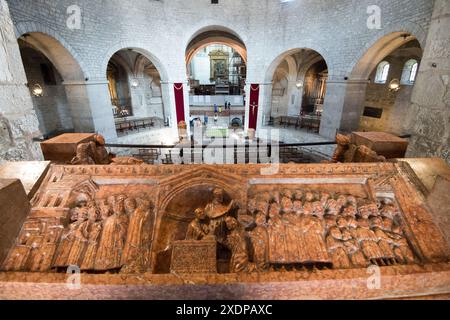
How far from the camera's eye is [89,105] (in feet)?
24.5

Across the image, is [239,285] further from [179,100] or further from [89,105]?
[179,100]

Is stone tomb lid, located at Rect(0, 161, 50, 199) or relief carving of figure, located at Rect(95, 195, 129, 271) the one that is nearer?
relief carving of figure, located at Rect(95, 195, 129, 271)

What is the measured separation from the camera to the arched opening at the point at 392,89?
370 inches

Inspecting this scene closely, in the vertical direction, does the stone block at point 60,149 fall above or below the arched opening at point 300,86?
below

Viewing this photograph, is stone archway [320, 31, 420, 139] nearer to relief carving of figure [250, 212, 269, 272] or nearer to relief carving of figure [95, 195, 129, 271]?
relief carving of figure [250, 212, 269, 272]

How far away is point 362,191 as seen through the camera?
7.07 feet

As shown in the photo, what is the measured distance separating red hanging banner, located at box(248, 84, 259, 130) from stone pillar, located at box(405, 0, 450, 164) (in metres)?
6.81

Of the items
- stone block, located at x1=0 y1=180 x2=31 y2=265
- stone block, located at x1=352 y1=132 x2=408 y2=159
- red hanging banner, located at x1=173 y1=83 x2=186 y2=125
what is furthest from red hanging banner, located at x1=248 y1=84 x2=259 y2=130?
stone block, located at x1=0 y1=180 x2=31 y2=265

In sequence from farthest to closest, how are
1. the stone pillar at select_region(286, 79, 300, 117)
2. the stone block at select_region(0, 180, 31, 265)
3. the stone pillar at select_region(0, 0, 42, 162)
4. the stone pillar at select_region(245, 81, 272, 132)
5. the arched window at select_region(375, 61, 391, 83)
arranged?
the stone pillar at select_region(286, 79, 300, 117)
the arched window at select_region(375, 61, 391, 83)
the stone pillar at select_region(245, 81, 272, 132)
the stone pillar at select_region(0, 0, 42, 162)
the stone block at select_region(0, 180, 31, 265)

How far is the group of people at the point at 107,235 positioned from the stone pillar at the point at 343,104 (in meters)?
8.27

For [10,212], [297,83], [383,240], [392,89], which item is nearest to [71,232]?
[10,212]

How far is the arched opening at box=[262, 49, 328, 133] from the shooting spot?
12.6 metres

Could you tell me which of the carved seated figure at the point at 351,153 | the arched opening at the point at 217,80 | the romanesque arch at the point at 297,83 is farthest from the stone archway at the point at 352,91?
the carved seated figure at the point at 351,153

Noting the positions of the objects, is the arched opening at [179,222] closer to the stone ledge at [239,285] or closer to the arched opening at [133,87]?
the stone ledge at [239,285]
